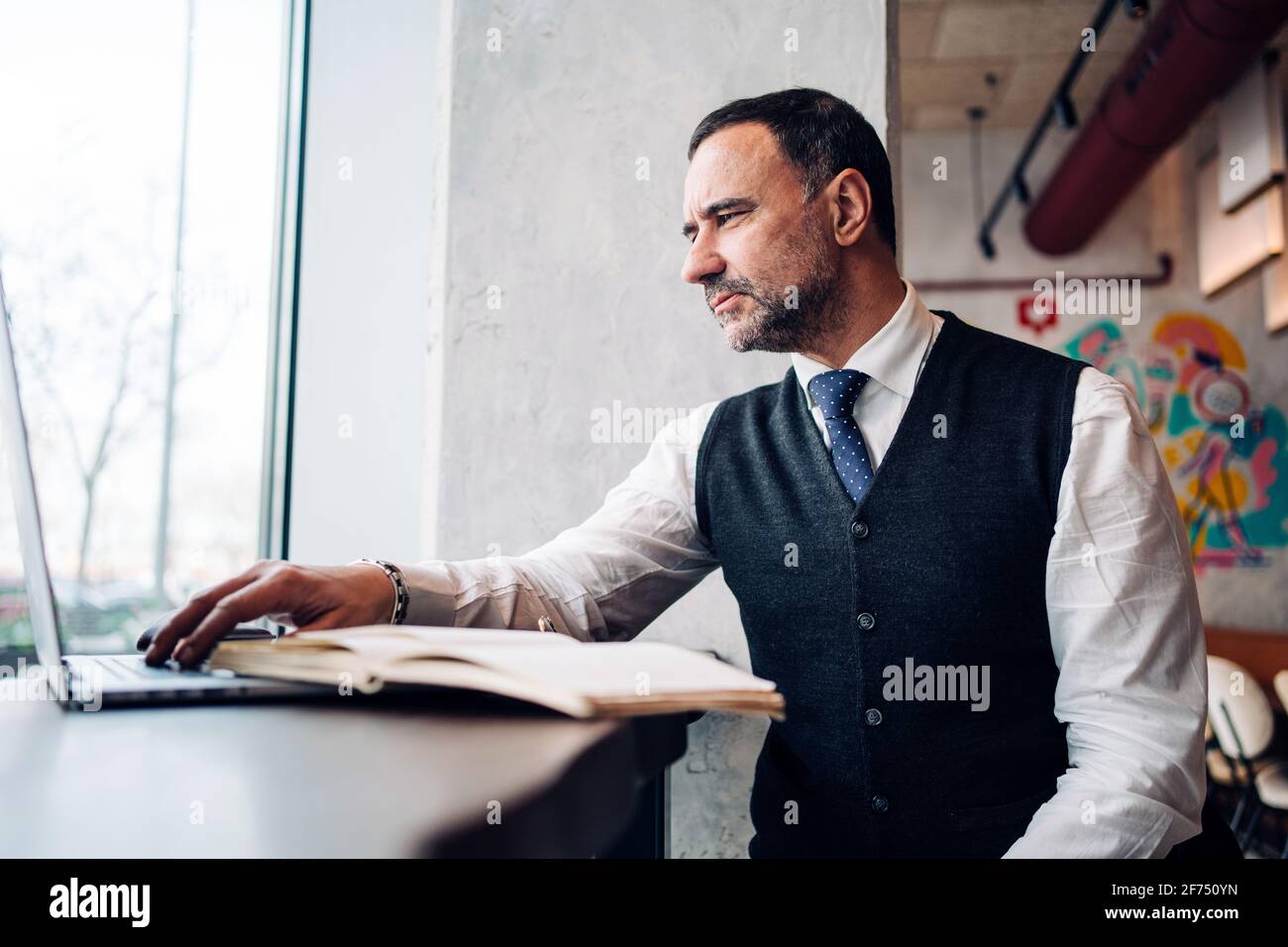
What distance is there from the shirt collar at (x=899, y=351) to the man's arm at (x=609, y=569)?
23cm

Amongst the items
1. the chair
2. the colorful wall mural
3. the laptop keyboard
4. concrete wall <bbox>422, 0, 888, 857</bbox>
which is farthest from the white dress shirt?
the colorful wall mural

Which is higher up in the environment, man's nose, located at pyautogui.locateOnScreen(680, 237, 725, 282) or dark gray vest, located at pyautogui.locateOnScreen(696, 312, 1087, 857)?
man's nose, located at pyautogui.locateOnScreen(680, 237, 725, 282)

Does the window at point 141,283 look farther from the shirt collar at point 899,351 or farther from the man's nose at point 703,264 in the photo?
the shirt collar at point 899,351

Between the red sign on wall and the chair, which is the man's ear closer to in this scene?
the chair

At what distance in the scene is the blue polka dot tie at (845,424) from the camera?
3.59ft

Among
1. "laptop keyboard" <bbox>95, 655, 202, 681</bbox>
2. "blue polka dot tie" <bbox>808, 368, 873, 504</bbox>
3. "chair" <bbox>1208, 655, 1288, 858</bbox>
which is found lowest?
"chair" <bbox>1208, 655, 1288, 858</bbox>

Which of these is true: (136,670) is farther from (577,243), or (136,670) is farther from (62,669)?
(577,243)

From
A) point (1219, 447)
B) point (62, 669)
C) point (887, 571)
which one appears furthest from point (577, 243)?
point (1219, 447)

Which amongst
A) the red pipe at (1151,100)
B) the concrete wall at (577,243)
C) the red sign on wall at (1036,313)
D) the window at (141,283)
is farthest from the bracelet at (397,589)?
the red sign on wall at (1036,313)

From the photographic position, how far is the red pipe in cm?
303

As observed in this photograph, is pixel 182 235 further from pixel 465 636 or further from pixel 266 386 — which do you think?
pixel 465 636

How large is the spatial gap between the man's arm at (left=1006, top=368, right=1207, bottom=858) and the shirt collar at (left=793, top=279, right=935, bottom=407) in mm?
199
